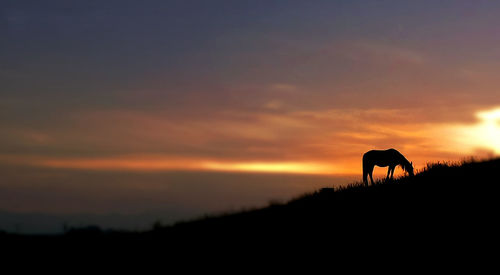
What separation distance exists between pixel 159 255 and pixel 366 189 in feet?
37.6

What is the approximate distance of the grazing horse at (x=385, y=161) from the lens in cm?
3300

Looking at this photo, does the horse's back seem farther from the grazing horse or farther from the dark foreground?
the dark foreground

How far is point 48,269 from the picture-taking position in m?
18.8

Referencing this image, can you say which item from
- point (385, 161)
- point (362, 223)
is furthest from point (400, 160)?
point (362, 223)

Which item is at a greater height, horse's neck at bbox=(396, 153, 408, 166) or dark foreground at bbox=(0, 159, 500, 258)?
horse's neck at bbox=(396, 153, 408, 166)

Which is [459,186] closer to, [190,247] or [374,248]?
[374,248]

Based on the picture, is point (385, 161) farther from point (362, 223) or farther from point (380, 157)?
point (362, 223)

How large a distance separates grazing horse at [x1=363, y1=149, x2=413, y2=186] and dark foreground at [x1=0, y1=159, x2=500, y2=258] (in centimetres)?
469

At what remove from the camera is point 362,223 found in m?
19.1

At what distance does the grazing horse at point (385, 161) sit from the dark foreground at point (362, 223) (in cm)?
469

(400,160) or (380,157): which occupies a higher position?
(380,157)

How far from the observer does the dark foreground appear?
16.6 m

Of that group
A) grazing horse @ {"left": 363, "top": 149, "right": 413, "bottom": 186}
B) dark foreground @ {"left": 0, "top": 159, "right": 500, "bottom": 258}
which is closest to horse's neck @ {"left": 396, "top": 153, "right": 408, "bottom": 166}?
grazing horse @ {"left": 363, "top": 149, "right": 413, "bottom": 186}

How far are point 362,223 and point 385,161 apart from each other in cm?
1478
